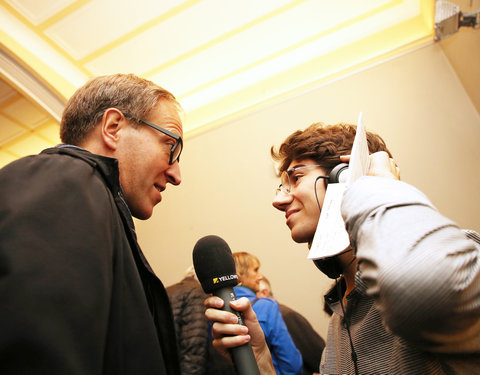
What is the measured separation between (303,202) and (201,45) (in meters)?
3.06

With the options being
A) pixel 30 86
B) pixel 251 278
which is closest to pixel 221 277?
pixel 251 278

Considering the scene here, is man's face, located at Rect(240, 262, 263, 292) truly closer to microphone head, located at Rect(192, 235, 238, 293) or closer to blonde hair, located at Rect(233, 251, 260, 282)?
blonde hair, located at Rect(233, 251, 260, 282)

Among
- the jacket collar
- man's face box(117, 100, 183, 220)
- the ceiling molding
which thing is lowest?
the jacket collar

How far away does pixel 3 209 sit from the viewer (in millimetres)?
658

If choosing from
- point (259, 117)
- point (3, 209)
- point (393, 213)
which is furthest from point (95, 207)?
point (259, 117)

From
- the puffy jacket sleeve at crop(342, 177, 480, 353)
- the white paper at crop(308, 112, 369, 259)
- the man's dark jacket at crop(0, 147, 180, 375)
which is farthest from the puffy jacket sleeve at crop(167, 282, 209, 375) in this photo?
the puffy jacket sleeve at crop(342, 177, 480, 353)

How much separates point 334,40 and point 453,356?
3886 millimetres

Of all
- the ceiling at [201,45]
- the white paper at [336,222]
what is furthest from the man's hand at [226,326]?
the ceiling at [201,45]

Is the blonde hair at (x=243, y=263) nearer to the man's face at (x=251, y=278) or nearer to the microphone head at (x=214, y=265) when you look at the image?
the man's face at (x=251, y=278)

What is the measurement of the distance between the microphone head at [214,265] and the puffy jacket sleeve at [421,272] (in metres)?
0.59

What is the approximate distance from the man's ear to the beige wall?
8.38 feet

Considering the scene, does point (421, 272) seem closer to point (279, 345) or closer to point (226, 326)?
point (226, 326)

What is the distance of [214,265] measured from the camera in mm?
1159

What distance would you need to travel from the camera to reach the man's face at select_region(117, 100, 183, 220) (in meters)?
1.19
